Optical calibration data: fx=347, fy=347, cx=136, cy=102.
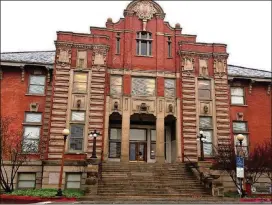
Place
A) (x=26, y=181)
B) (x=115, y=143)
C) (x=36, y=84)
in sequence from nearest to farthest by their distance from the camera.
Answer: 1. (x=26, y=181)
2. (x=36, y=84)
3. (x=115, y=143)

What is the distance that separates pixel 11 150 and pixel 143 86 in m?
11.9

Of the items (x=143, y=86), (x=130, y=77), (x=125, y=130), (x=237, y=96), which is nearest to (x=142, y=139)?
(x=125, y=130)

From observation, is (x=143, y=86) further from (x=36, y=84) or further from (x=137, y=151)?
(x=36, y=84)

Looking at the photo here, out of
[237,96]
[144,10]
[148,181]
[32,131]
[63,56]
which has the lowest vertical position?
[148,181]

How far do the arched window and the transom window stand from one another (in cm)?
1051

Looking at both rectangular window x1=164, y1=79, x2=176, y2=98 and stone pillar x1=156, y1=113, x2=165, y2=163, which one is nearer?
stone pillar x1=156, y1=113, x2=165, y2=163

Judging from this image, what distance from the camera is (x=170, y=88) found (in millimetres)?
30500

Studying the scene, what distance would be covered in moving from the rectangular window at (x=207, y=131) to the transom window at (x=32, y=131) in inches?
540

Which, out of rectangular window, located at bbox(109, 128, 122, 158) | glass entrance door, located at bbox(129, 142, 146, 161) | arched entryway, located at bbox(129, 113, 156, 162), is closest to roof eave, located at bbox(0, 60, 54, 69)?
rectangular window, located at bbox(109, 128, 122, 158)

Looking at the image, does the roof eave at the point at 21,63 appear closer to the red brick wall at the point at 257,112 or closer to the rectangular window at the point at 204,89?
the rectangular window at the point at 204,89

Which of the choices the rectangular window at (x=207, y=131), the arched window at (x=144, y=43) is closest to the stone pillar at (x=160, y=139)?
the rectangular window at (x=207, y=131)

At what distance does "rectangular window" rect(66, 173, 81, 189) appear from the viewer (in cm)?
2672

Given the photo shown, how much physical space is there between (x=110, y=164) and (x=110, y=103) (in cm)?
540

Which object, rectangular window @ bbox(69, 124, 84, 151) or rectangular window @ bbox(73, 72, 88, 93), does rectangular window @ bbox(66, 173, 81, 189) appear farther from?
rectangular window @ bbox(73, 72, 88, 93)
